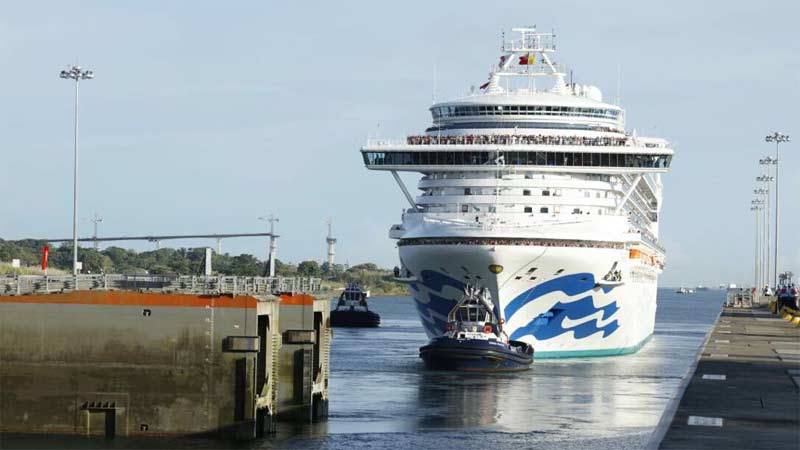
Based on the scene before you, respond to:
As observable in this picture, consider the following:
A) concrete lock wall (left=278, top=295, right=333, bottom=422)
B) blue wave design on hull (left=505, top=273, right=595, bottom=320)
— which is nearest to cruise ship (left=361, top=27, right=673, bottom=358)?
blue wave design on hull (left=505, top=273, right=595, bottom=320)

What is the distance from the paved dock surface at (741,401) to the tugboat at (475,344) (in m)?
8.36

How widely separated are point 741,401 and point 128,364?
1727 centimetres

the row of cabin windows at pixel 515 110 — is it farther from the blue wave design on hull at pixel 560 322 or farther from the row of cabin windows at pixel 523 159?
the blue wave design on hull at pixel 560 322

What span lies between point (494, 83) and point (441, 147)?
9558 mm

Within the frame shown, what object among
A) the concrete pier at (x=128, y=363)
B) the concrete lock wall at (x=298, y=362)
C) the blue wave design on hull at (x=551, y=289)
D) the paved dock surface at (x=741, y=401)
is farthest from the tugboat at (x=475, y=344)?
the concrete pier at (x=128, y=363)

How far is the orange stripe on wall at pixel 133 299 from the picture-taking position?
4172 centimetres

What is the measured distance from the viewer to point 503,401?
188 feet

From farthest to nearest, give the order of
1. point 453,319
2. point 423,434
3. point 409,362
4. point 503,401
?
point 409,362, point 453,319, point 503,401, point 423,434

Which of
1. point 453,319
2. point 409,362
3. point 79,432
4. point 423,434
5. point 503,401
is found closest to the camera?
point 79,432

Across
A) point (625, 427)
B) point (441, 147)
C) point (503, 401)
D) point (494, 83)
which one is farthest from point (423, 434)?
point (494, 83)

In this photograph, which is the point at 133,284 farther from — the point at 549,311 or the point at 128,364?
the point at 549,311

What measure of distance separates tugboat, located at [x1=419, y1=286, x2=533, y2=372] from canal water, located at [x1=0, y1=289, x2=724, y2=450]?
62 centimetres

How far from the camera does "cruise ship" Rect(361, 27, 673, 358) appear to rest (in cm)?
7006

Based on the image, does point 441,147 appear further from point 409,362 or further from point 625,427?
point 625,427
